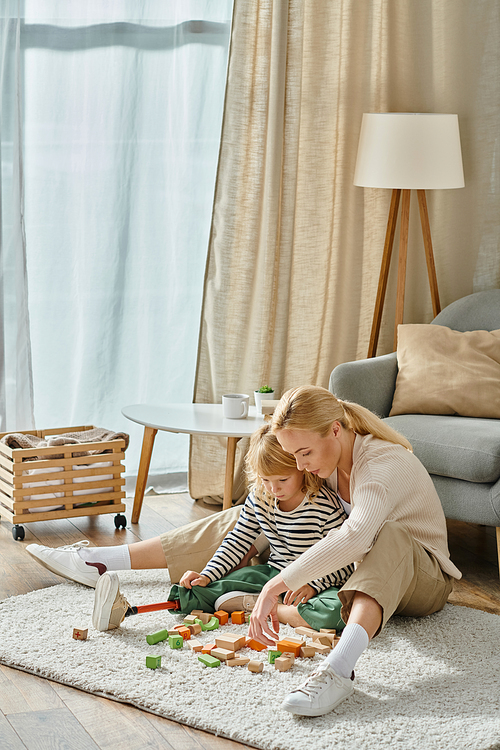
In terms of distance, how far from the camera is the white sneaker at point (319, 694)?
158 centimetres

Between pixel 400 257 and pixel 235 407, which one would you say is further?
pixel 400 257

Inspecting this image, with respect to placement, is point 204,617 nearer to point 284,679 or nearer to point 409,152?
point 284,679

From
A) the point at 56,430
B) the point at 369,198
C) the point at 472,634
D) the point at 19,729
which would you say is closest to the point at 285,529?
the point at 472,634

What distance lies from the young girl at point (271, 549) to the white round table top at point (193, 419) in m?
0.48

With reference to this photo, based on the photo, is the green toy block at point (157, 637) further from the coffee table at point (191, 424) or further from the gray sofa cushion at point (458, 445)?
the gray sofa cushion at point (458, 445)

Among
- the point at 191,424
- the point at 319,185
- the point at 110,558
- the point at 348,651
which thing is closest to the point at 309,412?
the point at 348,651

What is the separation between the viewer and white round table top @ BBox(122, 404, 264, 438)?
2648 millimetres

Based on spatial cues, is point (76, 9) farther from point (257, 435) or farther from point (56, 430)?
point (257, 435)

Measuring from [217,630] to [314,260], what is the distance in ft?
5.59

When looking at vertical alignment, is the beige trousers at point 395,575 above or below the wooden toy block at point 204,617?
above

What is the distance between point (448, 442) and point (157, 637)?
102 cm

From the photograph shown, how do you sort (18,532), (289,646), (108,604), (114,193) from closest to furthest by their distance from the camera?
(289,646)
(108,604)
(18,532)
(114,193)

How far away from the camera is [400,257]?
3268 mm

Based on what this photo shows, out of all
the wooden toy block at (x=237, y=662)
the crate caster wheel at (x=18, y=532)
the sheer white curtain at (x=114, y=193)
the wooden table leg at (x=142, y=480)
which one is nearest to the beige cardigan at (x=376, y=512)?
the wooden toy block at (x=237, y=662)
